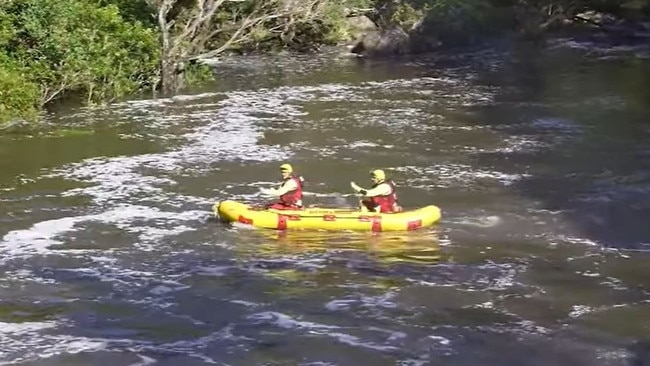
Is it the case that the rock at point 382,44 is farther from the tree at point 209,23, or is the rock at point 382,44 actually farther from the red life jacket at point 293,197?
the red life jacket at point 293,197

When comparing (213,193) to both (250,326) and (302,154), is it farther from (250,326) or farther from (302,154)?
(250,326)

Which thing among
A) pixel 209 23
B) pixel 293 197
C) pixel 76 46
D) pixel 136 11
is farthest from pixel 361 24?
pixel 293 197

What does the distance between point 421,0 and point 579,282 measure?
1102 inches

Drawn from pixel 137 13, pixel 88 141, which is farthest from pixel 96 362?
pixel 137 13

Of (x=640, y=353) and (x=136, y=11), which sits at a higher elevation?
(x=136, y=11)

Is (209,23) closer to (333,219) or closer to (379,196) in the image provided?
(379,196)

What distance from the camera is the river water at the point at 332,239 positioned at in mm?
10688

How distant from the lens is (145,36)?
25297 mm

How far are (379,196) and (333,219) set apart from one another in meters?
0.80

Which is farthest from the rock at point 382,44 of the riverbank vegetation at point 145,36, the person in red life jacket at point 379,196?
the person in red life jacket at point 379,196

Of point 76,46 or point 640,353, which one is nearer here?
point 640,353

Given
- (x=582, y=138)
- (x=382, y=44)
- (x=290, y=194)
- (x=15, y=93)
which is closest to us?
(x=290, y=194)

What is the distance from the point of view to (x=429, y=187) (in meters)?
17.2

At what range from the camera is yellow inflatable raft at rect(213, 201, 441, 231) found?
47.5ft
